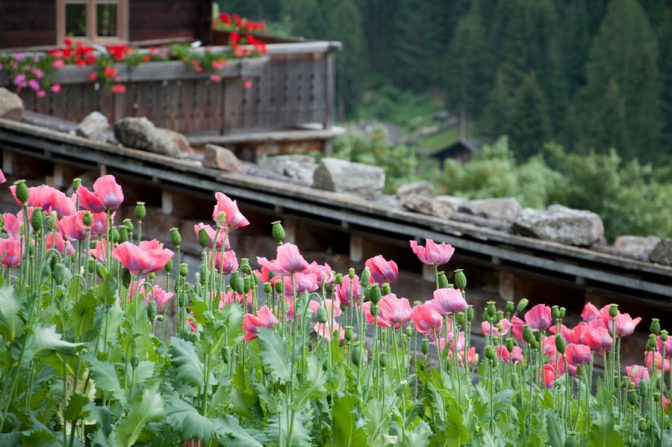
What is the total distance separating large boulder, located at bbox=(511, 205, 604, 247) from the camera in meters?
7.49

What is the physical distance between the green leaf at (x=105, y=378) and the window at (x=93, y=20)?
1435 centimetres

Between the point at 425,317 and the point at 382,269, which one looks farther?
the point at 382,269

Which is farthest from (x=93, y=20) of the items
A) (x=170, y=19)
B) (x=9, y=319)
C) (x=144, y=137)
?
(x=9, y=319)

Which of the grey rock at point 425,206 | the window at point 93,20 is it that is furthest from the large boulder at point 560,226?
the window at point 93,20

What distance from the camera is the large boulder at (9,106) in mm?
10070

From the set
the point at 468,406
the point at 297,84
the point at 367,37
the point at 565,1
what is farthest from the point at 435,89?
the point at 468,406

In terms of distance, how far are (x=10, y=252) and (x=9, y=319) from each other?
63 cm

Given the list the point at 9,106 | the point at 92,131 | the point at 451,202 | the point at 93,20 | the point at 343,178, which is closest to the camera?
the point at 343,178

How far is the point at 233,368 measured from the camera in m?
3.91

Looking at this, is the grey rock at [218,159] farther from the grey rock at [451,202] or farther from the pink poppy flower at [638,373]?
the pink poppy flower at [638,373]

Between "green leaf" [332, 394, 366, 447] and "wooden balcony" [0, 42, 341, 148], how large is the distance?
445 inches

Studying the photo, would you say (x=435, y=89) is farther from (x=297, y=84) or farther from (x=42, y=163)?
(x=42, y=163)

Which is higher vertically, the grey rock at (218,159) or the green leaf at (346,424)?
the green leaf at (346,424)

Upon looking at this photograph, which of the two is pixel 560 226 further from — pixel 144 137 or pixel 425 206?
pixel 144 137
